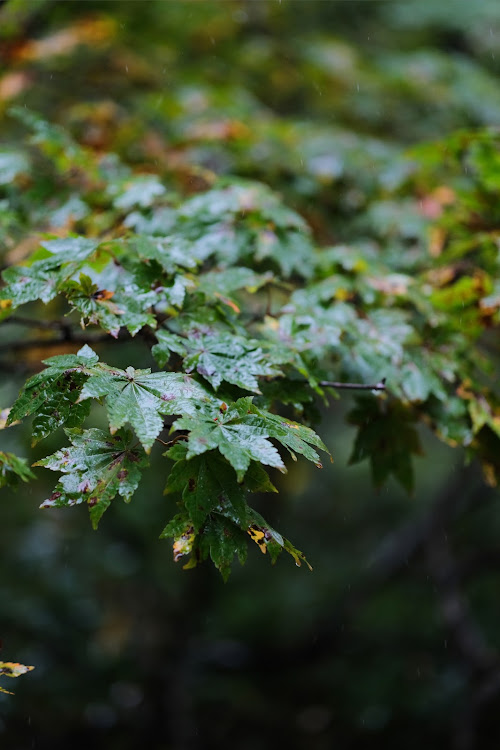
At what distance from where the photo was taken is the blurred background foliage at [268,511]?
11.0ft

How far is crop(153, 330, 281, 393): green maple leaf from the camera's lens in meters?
1.55

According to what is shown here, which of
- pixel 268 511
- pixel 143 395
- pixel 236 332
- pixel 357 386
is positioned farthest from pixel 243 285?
pixel 268 511

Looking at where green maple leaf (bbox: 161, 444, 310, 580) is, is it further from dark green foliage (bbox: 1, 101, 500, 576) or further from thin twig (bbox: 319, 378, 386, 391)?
thin twig (bbox: 319, 378, 386, 391)

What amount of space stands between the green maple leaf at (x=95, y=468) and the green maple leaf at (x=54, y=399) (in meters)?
0.05

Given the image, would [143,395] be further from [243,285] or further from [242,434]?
[243,285]

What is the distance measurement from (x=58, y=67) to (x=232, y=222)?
247 cm

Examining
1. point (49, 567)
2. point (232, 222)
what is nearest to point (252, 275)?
point (232, 222)

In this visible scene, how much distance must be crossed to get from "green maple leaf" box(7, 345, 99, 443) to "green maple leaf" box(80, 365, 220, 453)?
0.06m

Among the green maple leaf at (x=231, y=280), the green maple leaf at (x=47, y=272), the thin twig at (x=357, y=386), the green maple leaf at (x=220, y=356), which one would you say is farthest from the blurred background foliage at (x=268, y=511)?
the thin twig at (x=357, y=386)

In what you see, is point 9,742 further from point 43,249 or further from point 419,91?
point 419,91

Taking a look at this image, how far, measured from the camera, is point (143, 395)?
4.51ft

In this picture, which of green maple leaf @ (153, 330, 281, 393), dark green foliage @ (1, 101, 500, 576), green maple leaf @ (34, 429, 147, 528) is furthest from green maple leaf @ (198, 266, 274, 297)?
green maple leaf @ (34, 429, 147, 528)

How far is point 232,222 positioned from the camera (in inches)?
91.4

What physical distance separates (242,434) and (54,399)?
44cm
